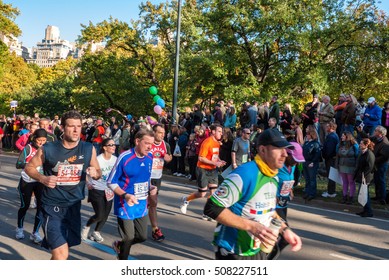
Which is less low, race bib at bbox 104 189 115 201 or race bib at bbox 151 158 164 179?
race bib at bbox 151 158 164 179

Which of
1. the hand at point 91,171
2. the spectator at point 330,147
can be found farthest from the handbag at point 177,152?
the hand at point 91,171

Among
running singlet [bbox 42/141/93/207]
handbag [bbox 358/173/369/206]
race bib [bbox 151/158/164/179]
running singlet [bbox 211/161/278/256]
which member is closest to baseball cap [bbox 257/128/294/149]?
running singlet [bbox 211/161/278/256]

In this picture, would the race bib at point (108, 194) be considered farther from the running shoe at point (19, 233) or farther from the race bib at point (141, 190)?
the race bib at point (141, 190)

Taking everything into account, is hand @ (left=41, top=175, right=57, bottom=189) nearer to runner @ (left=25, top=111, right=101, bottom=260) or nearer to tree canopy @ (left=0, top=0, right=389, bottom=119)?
runner @ (left=25, top=111, right=101, bottom=260)

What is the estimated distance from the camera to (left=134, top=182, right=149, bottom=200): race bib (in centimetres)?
517

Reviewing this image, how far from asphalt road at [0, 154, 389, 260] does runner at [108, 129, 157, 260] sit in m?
1.01

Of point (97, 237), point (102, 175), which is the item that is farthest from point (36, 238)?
point (102, 175)

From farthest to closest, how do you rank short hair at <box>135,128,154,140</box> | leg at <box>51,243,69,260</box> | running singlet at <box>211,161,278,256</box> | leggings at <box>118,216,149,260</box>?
1. short hair at <box>135,128,154,140</box>
2. leggings at <box>118,216,149,260</box>
3. leg at <box>51,243,69,260</box>
4. running singlet at <box>211,161,278,256</box>

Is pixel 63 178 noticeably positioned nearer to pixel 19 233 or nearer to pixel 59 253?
pixel 59 253

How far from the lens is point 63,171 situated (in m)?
4.65

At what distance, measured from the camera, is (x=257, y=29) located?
68.4ft

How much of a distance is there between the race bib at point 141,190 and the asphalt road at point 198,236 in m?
1.22

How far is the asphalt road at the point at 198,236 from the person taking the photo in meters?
6.21

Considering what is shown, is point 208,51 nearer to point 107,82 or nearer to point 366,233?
point 107,82
